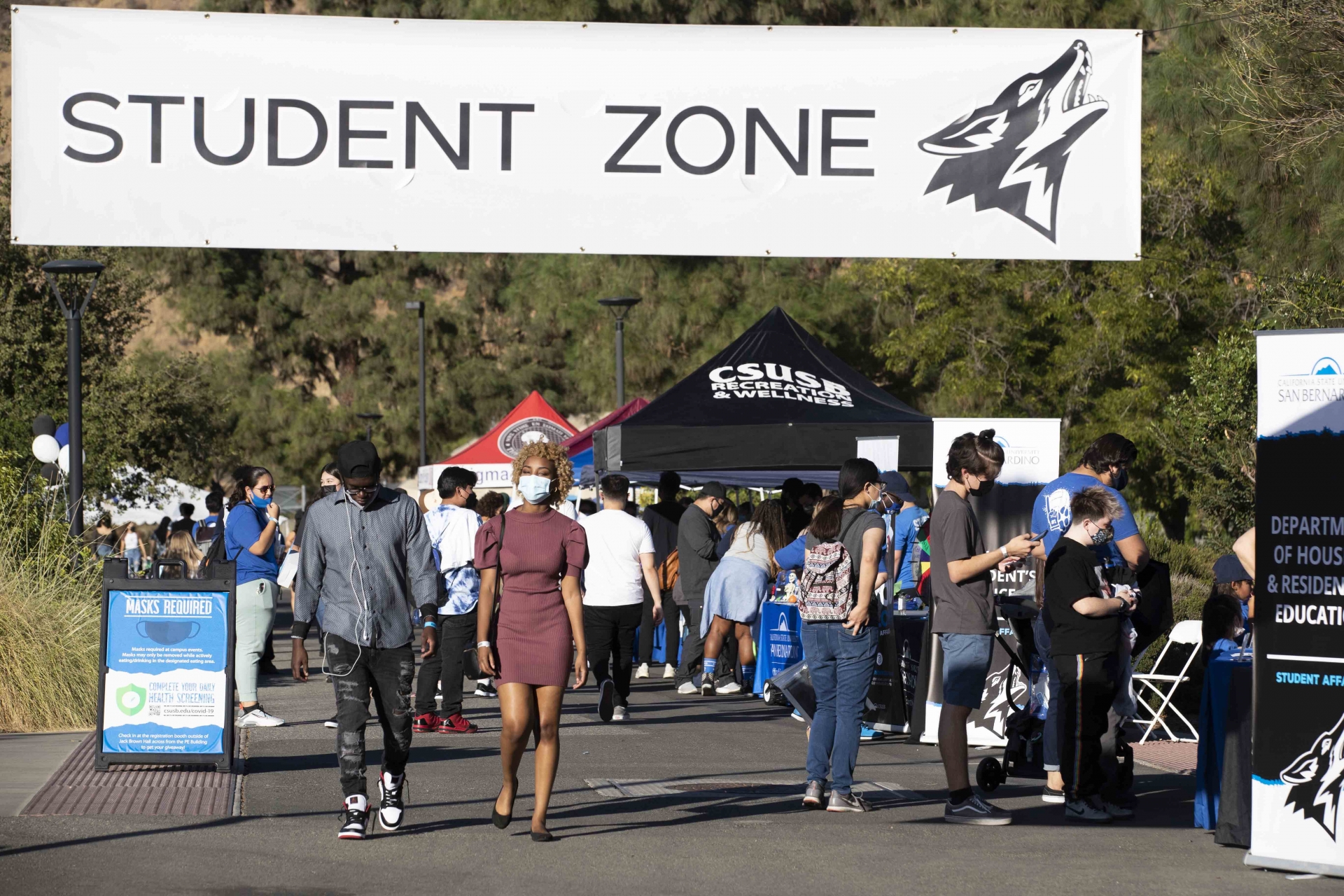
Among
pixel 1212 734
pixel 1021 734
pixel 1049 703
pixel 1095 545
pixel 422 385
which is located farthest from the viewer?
pixel 422 385

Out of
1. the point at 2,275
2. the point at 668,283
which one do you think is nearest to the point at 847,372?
the point at 2,275

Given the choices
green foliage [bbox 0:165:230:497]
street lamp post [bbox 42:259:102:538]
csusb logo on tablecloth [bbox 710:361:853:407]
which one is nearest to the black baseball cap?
csusb logo on tablecloth [bbox 710:361:853:407]

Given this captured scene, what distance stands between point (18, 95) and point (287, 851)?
4.66 meters

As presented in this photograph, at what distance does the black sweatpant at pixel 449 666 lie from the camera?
1258 centimetres

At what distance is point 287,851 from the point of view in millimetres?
7793

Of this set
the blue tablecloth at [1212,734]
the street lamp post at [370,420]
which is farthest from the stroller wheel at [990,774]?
the street lamp post at [370,420]

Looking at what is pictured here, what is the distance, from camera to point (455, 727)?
41.5 feet

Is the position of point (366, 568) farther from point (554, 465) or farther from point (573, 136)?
point (573, 136)

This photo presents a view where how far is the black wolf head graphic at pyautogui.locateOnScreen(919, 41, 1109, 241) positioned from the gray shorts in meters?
2.66

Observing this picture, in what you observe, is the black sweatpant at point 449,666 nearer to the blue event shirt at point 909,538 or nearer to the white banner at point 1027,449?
the blue event shirt at point 909,538

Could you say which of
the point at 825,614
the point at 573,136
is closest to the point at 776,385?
the point at 573,136

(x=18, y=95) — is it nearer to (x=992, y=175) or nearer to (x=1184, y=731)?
(x=992, y=175)

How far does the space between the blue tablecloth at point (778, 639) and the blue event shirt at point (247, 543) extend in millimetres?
4439

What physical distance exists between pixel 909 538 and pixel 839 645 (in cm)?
521
